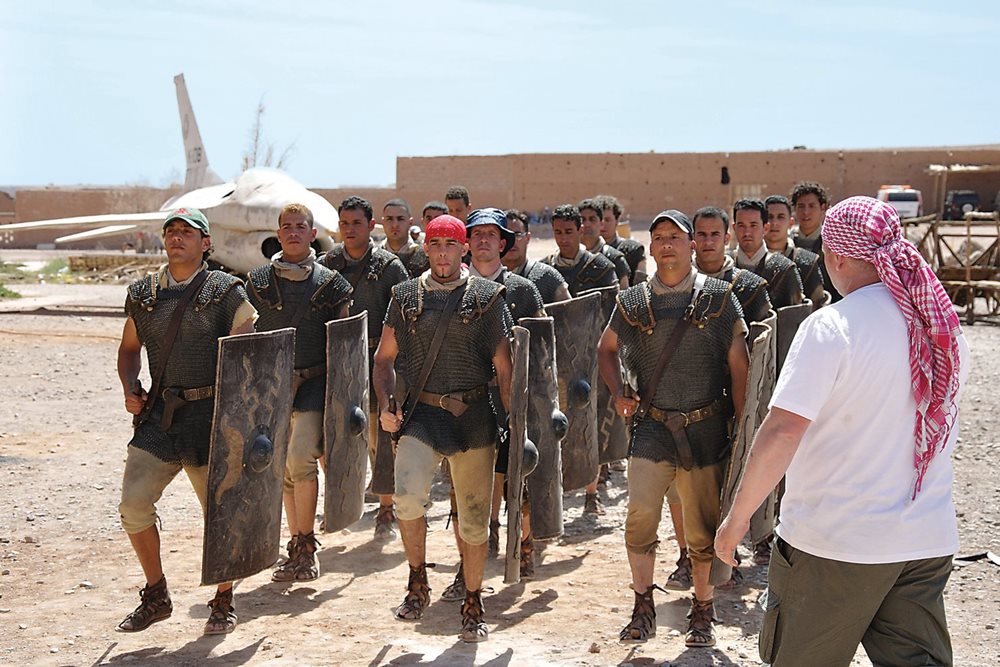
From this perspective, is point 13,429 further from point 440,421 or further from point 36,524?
point 440,421

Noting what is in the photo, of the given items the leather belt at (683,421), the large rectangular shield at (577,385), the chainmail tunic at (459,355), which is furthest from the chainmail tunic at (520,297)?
the leather belt at (683,421)

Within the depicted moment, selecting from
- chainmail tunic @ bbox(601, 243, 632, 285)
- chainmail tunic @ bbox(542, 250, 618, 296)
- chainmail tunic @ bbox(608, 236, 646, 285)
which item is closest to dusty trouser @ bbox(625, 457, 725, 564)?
chainmail tunic @ bbox(542, 250, 618, 296)

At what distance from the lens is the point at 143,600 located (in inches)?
226

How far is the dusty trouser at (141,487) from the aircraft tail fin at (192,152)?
28.1 metres

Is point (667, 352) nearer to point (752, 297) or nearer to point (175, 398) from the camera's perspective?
point (752, 297)

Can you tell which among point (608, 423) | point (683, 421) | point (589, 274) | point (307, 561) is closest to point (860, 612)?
point (683, 421)

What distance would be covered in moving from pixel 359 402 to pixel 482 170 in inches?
1566

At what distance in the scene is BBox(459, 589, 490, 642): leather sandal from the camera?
5.73 meters

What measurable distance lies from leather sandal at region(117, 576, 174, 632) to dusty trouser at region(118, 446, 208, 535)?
0.29 metres

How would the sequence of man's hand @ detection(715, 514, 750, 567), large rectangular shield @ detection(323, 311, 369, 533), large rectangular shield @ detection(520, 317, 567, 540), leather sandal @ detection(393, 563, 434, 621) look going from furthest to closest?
1. large rectangular shield @ detection(323, 311, 369, 533)
2. large rectangular shield @ detection(520, 317, 567, 540)
3. leather sandal @ detection(393, 563, 434, 621)
4. man's hand @ detection(715, 514, 750, 567)

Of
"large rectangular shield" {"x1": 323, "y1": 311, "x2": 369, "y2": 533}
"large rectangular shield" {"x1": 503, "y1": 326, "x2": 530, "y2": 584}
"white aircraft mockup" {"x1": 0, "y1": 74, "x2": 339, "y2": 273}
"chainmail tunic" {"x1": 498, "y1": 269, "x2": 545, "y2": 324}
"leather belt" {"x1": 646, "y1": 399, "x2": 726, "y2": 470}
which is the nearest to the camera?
"leather belt" {"x1": 646, "y1": 399, "x2": 726, "y2": 470}

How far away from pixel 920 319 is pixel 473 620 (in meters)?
2.95

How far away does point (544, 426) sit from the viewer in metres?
6.29

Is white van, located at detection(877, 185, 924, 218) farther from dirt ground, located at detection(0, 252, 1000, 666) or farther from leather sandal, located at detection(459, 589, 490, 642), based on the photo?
leather sandal, located at detection(459, 589, 490, 642)
